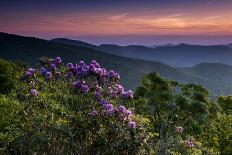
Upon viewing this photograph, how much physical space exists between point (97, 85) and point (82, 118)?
1280 mm

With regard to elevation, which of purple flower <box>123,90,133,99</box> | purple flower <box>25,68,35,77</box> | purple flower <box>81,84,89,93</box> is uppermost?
purple flower <box>25,68,35,77</box>

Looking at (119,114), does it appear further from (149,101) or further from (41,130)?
(149,101)

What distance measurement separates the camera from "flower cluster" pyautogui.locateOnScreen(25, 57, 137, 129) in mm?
9883

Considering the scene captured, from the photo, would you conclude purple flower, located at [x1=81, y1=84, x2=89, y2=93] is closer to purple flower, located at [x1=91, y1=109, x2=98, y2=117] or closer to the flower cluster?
the flower cluster

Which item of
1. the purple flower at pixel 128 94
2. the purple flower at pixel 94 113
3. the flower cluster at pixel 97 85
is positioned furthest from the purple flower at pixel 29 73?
the purple flower at pixel 128 94

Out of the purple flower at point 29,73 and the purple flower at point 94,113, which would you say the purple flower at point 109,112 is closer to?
the purple flower at point 94,113

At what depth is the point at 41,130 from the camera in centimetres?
1049

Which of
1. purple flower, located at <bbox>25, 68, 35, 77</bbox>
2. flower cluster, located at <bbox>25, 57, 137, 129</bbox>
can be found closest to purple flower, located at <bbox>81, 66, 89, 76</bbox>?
flower cluster, located at <bbox>25, 57, 137, 129</bbox>

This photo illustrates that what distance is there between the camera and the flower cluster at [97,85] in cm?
988

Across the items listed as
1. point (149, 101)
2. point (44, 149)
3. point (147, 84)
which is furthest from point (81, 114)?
point (147, 84)

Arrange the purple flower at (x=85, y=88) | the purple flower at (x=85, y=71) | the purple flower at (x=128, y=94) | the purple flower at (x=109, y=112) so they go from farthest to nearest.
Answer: the purple flower at (x=85, y=71) < the purple flower at (x=128, y=94) < the purple flower at (x=85, y=88) < the purple flower at (x=109, y=112)

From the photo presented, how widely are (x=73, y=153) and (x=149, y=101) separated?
23586mm

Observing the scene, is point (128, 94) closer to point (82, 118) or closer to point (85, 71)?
point (85, 71)

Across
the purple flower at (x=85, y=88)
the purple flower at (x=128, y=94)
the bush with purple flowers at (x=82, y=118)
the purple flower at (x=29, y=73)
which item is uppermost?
the purple flower at (x=29, y=73)
